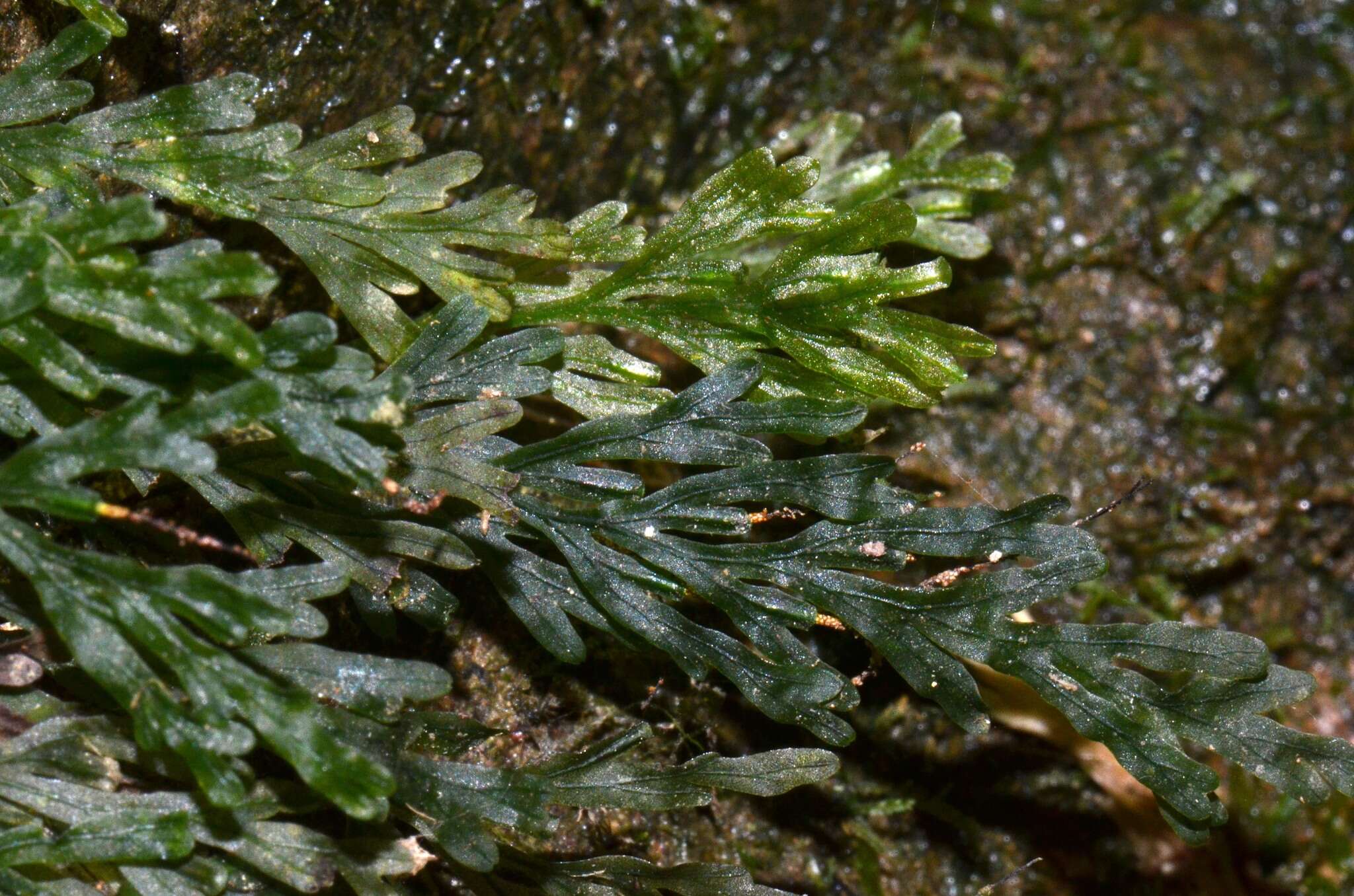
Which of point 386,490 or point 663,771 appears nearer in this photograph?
point 386,490

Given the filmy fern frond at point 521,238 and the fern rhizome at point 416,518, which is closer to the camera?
the fern rhizome at point 416,518

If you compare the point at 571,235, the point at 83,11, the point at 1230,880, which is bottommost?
the point at 1230,880

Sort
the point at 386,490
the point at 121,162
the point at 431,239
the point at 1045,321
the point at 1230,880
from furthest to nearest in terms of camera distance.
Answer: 1. the point at 1045,321
2. the point at 1230,880
3. the point at 431,239
4. the point at 121,162
5. the point at 386,490

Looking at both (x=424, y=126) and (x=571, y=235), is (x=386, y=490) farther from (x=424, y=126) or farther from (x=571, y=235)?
(x=424, y=126)

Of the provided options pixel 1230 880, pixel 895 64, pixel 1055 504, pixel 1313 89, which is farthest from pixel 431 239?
pixel 1313 89

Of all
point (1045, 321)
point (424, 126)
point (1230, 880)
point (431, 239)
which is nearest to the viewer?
point (431, 239)

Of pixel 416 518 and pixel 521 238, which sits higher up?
pixel 521 238

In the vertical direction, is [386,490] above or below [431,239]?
below

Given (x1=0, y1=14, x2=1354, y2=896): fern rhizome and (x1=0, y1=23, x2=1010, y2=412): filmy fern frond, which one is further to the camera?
(x1=0, y1=23, x2=1010, y2=412): filmy fern frond
